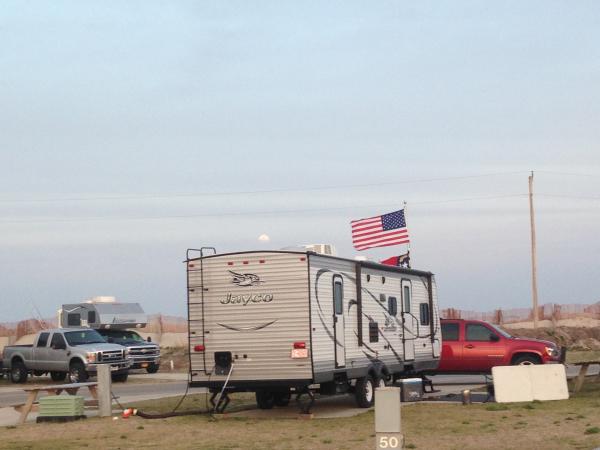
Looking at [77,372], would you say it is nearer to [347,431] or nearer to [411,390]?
[411,390]

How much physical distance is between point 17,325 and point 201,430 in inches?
1654

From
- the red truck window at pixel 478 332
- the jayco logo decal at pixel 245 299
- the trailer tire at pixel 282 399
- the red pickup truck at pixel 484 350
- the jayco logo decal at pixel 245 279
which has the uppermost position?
the jayco logo decal at pixel 245 279

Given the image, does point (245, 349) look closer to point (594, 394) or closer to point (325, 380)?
point (325, 380)

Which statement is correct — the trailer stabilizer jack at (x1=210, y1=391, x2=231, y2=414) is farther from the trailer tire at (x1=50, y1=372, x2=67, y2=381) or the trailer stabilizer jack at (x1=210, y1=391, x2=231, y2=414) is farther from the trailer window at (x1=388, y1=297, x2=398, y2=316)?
the trailer tire at (x1=50, y1=372, x2=67, y2=381)

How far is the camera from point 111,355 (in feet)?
113

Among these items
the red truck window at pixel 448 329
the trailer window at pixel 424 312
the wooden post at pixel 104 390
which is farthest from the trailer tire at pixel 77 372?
the wooden post at pixel 104 390

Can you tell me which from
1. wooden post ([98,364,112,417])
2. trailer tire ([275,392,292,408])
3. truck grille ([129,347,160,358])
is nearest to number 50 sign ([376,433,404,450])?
wooden post ([98,364,112,417])

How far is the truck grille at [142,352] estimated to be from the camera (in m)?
37.5

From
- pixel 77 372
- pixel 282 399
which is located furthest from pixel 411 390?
pixel 77 372

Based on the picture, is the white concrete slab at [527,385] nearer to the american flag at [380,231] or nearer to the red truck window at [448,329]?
the red truck window at [448,329]

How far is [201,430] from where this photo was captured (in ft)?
59.3

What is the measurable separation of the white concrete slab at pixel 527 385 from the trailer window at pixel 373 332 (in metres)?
2.44

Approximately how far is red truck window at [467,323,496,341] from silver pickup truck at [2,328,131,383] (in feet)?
39.7

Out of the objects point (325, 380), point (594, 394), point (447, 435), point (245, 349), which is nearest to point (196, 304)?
point (245, 349)
